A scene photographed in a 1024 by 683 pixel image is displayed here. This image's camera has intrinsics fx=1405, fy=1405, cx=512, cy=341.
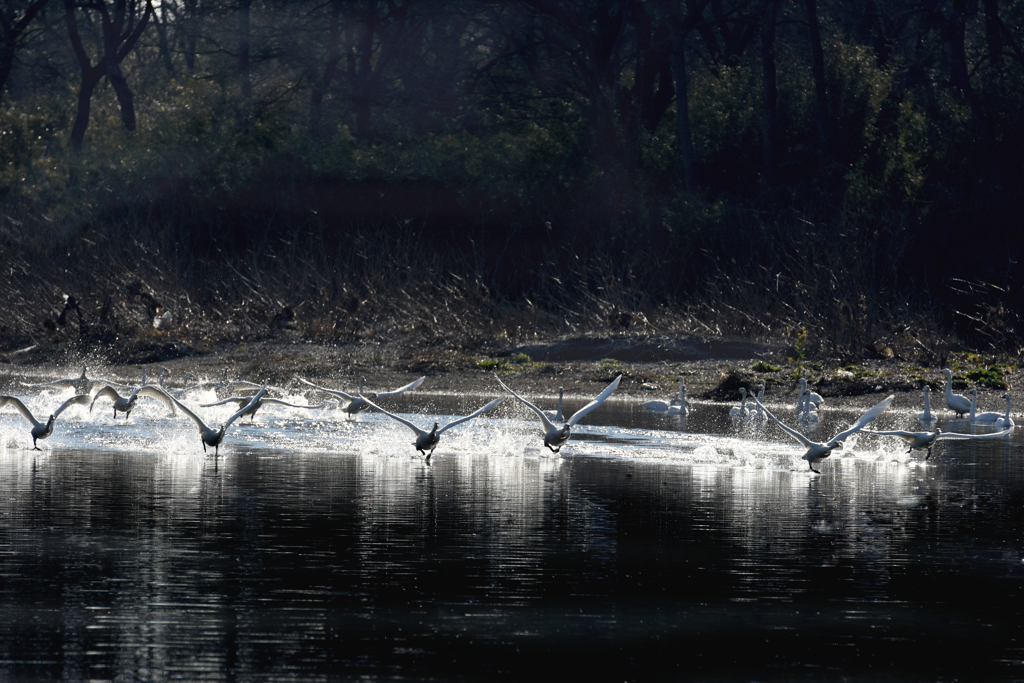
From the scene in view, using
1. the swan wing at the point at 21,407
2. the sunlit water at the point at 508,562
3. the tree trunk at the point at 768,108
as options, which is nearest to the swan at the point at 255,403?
the sunlit water at the point at 508,562

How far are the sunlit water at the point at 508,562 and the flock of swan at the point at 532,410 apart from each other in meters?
0.34

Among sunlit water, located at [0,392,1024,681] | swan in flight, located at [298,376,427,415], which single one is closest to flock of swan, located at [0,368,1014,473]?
swan in flight, located at [298,376,427,415]

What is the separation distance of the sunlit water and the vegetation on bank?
14066 millimetres

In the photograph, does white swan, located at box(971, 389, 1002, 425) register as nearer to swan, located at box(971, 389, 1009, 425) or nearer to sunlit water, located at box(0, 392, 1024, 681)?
swan, located at box(971, 389, 1009, 425)

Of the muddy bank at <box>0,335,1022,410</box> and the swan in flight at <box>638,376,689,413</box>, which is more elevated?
the muddy bank at <box>0,335,1022,410</box>

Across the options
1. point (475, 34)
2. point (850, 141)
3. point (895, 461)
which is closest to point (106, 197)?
point (475, 34)

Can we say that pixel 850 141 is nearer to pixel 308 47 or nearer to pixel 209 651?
pixel 308 47

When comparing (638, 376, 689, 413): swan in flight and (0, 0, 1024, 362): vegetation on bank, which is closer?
(638, 376, 689, 413): swan in flight

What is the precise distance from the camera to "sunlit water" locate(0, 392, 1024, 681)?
318 inches

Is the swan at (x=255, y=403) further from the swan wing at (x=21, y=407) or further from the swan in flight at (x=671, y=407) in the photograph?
the swan in flight at (x=671, y=407)

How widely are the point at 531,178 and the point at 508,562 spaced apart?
106ft

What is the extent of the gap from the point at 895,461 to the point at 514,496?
18.3 ft

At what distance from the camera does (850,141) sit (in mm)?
40375

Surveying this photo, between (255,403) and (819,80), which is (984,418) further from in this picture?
(819,80)
